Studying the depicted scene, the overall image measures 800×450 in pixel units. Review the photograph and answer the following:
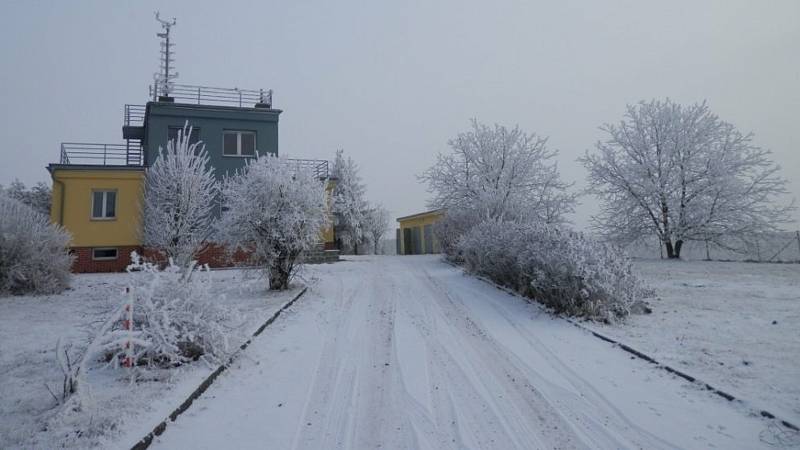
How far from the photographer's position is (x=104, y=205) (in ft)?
58.6

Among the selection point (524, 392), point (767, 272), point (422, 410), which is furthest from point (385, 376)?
point (767, 272)

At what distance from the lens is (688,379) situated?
462cm

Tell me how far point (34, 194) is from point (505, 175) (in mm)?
35637

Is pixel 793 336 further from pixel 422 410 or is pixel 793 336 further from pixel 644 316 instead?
pixel 422 410

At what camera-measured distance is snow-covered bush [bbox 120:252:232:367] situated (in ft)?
15.9

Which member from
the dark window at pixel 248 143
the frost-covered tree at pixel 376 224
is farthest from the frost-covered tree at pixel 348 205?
the dark window at pixel 248 143

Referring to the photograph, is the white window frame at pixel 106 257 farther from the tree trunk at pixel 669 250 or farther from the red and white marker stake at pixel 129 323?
the tree trunk at pixel 669 250

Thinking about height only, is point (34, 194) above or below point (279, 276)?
above

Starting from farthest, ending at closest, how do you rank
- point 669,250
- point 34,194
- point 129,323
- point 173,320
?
1. point 34,194
2. point 669,250
3. point 173,320
4. point 129,323

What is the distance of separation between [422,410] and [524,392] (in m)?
1.20

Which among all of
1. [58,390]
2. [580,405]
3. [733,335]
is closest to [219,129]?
[58,390]

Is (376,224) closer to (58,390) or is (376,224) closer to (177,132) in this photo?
(177,132)

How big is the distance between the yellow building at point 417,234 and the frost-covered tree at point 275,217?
19.7 meters

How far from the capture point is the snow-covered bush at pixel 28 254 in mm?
10500
